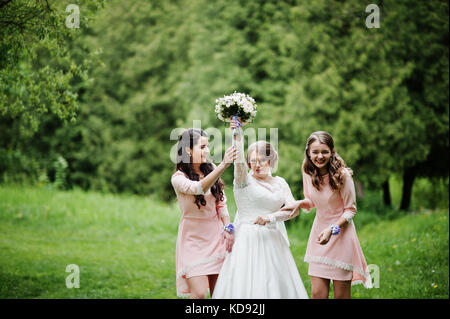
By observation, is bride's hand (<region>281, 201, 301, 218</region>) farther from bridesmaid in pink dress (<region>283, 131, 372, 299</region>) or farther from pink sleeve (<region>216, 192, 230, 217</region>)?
pink sleeve (<region>216, 192, 230, 217</region>)

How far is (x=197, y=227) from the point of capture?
4422mm

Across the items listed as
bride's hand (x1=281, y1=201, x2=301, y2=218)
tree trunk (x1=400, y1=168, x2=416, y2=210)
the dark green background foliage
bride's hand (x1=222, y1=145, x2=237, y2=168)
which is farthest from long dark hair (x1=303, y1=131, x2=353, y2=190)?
tree trunk (x1=400, y1=168, x2=416, y2=210)

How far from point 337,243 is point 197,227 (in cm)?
141

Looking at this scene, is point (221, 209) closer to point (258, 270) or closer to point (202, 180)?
point (202, 180)

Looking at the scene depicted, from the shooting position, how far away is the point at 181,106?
1730cm

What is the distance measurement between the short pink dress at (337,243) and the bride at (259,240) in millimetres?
332

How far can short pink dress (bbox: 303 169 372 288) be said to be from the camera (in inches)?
166

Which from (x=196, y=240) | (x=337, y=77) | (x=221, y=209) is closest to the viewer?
(x=196, y=240)

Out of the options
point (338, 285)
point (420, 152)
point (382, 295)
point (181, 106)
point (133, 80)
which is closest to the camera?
point (338, 285)

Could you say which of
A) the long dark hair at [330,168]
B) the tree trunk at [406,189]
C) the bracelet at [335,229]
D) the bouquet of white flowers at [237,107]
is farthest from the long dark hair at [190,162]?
the tree trunk at [406,189]

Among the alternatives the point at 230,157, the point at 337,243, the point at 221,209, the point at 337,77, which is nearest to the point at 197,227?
the point at 221,209
